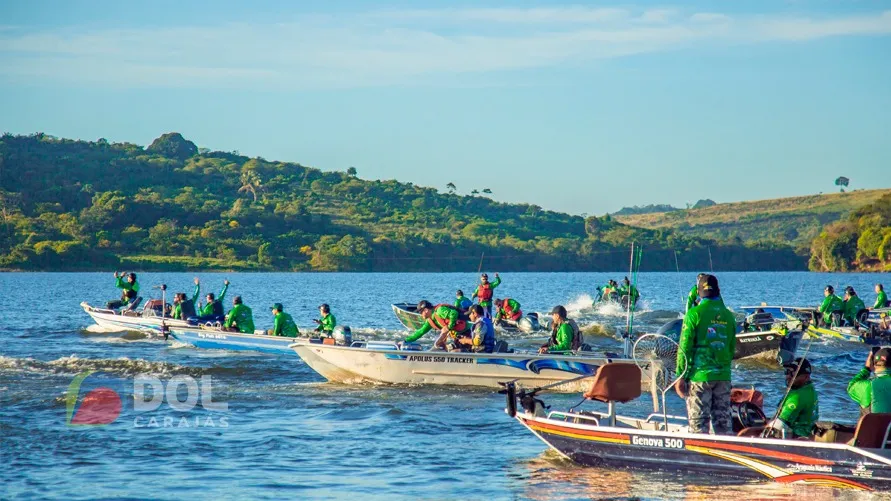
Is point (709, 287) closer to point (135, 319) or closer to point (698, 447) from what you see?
point (698, 447)

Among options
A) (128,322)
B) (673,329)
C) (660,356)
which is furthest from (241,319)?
(660,356)

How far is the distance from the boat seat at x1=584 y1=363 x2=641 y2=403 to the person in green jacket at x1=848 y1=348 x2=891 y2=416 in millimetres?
2549

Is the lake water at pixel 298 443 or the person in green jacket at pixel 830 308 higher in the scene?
the person in green jacket at pixel 830 308

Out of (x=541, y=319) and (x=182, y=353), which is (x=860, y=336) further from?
(x=182, y=353)

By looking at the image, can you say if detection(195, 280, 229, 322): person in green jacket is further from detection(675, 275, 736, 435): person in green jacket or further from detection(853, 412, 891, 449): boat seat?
detection(853, 412, 891, 449): boat seat

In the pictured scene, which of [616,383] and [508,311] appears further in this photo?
[508,311]

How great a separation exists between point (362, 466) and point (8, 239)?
145 m

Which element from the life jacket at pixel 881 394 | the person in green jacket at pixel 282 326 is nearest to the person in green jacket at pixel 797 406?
the life jacket at pixel 881 394

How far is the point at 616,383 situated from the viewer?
1312cm

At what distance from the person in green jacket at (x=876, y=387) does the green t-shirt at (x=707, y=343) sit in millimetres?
1476

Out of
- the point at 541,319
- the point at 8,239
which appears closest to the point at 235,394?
the point at 541,319

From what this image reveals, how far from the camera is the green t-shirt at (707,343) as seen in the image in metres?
11.9

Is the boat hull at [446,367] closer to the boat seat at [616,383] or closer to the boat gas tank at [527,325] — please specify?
the boat seat at [616,383]

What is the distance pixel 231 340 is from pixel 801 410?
1833 centimetres
